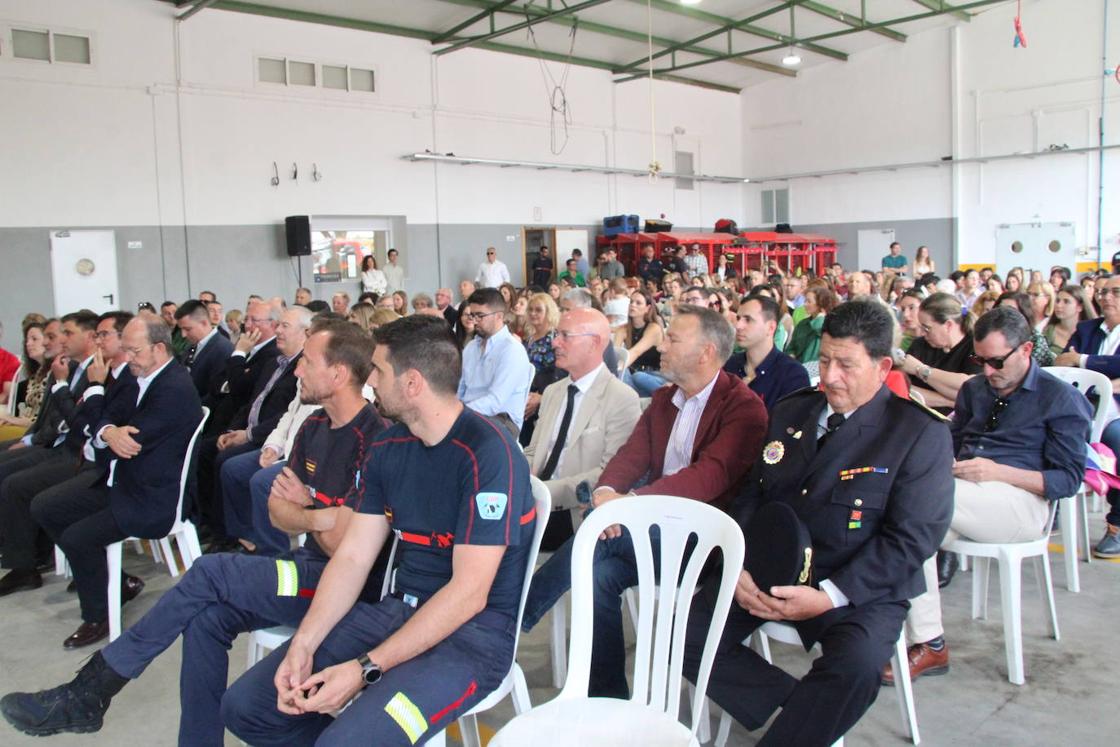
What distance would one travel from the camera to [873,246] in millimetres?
16750

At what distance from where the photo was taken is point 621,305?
698 centimetres

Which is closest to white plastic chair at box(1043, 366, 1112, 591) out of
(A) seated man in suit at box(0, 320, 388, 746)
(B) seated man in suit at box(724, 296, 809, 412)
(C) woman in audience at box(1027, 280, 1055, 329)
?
(B) seated man in suit at box(724, 296, 809, 412)

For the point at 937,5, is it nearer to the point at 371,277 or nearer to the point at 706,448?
the point at 371,277

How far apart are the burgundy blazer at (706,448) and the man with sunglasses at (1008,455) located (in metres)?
Result: 0.69

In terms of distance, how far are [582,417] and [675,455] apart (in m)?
0.47

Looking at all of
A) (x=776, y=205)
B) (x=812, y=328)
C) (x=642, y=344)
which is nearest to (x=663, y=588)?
(x=812, y=328)

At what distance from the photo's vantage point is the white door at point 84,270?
977cm

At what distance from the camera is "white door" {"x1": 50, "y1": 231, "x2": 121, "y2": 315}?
385 inches

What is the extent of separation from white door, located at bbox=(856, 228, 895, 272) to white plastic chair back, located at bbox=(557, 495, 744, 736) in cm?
1562

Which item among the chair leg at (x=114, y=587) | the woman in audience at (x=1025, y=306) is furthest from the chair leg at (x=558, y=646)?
the woman in audience at (x=1025, y=306)

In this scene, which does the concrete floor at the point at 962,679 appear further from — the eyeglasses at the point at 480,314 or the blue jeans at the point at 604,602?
the eyeglasses at the point at 480,314

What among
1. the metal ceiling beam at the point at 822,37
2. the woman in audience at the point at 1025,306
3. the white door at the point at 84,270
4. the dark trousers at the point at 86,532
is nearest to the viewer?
the dark trousers at the point at 86,532

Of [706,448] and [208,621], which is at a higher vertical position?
[706,448]

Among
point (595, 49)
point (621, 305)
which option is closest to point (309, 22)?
point (595, 49)
